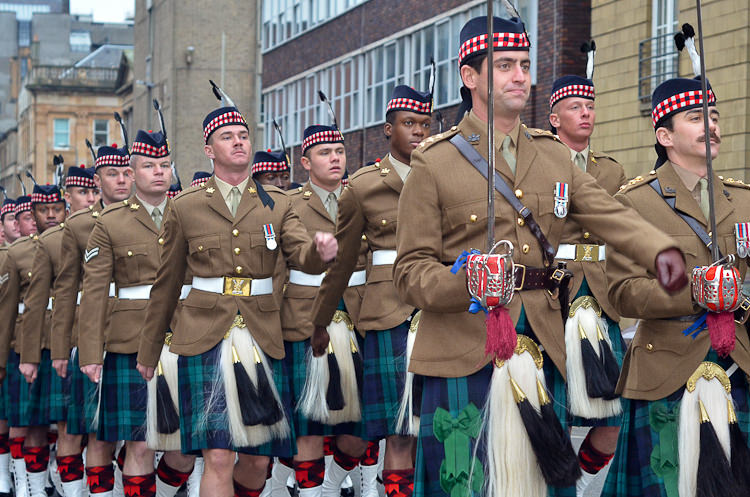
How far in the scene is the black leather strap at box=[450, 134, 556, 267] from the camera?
559cm

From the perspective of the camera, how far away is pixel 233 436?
25.3 ft

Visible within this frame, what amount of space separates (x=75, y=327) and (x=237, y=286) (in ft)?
11.2

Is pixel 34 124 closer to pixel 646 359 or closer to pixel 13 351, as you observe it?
pixel 13 351

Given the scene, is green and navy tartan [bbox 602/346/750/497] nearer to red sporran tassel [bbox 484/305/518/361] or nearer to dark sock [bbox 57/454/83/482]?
red sporran tassel [bbox 484/305/518/361]

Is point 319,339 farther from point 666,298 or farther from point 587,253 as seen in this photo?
point 666,298

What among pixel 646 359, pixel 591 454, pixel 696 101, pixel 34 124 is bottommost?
pixel 591 454

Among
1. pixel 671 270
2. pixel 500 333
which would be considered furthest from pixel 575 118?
pixel 671 270

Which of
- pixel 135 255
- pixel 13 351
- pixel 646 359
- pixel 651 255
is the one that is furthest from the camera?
pixel 13 351

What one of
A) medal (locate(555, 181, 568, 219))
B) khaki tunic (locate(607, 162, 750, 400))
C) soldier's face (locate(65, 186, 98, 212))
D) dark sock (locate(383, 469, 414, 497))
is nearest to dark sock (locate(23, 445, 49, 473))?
soldier's face (locate(65, 186, 98, 212))

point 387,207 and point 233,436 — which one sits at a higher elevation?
point 387,207

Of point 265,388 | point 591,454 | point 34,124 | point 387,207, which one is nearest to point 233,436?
point 265,388

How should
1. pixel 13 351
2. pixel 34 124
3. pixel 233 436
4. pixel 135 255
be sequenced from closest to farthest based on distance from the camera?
pixel 233 436, pixel 135 255, pixel 13 351, pixel 34 124

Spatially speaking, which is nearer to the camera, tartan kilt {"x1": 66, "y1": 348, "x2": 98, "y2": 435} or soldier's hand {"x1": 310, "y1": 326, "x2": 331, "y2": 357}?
soldier's hand {"x1": 310, "y1": 326, "x2": 331, "y2": 357}

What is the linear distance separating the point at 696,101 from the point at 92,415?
5174mm
